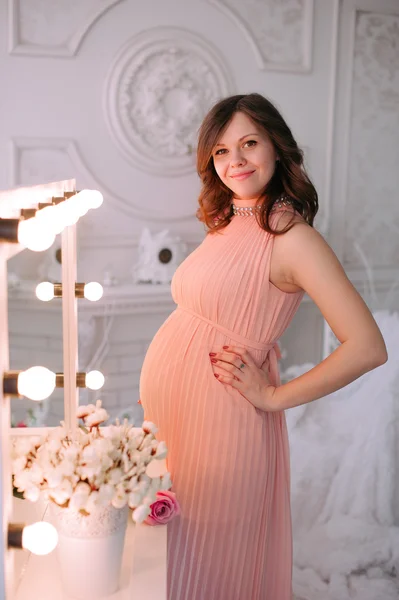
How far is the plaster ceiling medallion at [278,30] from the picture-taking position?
10.3 ft

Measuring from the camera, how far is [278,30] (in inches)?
126

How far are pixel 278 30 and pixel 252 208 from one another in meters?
2.11

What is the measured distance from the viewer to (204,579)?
1.38 m

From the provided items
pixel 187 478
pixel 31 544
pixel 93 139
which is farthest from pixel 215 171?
pixel 93 139

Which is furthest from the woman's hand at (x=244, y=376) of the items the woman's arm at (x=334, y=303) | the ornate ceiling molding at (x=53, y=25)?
the ornate ceiling molding at (x=53, y=25)

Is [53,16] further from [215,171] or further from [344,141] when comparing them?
[215,171]

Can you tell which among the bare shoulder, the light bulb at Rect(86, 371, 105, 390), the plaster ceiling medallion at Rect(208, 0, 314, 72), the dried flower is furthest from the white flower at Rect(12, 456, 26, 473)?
the plaster ceiling medallion at Rect(208, 0, 314, 72)

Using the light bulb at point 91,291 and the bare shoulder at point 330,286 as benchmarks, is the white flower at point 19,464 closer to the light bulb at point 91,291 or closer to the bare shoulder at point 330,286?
the light bulb at point 91,291

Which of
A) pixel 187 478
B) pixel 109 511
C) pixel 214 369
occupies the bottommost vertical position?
pixel 109 511

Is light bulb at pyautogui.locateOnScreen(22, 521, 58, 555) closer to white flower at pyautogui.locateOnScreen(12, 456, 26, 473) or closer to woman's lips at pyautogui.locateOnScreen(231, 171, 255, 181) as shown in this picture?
white flower at pyautogui.locateOnScreen(12, 456, 26, 473)

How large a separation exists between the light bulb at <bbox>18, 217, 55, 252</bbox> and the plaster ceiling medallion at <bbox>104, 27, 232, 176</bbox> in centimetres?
252

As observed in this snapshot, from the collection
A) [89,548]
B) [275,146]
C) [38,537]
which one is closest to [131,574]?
[89,548]

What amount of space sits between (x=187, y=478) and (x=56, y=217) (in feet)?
2.57

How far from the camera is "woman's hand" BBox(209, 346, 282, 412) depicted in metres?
1.35
